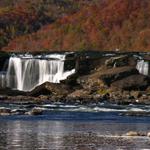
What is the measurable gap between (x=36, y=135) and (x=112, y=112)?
1055 inches

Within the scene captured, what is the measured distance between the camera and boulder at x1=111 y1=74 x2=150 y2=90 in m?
106

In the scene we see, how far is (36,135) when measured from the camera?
51.3 metres

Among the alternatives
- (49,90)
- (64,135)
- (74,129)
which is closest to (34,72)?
(49,90)

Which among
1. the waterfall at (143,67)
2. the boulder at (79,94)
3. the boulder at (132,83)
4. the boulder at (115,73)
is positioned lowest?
the boulder at (79,94)

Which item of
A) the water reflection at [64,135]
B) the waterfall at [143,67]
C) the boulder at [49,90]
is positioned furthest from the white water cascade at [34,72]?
the water reflection at [64,135]

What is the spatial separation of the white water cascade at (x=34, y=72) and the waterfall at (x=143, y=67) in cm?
851

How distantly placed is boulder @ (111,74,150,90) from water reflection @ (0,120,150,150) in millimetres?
42129

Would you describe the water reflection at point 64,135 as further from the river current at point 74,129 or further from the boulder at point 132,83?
the boulder at point 132,83

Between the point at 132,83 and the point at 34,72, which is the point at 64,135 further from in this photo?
the point at 34,72

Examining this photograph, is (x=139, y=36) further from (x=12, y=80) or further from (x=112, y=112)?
(x=112, y=112)

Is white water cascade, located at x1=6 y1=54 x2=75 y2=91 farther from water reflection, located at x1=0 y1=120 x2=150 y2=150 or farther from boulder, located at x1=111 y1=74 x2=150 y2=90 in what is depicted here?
water reflection, located at x1=0 y1=120 x2=150 y2=150

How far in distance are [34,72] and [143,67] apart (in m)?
14.2

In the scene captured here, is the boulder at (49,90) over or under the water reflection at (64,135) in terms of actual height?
over

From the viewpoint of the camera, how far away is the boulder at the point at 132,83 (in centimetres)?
10588
